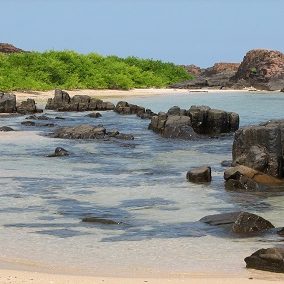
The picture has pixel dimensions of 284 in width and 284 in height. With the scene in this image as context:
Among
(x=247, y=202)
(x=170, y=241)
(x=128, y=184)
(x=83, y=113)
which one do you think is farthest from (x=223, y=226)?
(x=83, y=113)

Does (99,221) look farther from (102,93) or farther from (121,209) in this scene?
(102,93)

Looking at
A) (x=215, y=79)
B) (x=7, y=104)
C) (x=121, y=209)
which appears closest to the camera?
(x=121, y=209)

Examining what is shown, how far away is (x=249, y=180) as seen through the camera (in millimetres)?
15086

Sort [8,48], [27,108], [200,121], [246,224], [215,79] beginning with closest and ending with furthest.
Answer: [246,224], [200,121], [27,108], [215,79], [8,48]

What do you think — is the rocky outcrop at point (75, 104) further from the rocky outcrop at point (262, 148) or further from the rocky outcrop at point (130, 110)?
the rocky outcrop at point (262, 148)

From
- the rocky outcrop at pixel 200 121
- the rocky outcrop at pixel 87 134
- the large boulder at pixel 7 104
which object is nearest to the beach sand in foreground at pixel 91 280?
the rocky outcrop at pixel 87 134

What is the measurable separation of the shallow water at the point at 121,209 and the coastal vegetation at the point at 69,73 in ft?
105

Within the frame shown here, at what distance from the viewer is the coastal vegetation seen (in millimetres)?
54938

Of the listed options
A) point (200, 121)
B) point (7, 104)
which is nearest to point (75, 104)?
point (7, 104)

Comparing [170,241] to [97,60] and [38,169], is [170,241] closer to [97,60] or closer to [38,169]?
[38,169]

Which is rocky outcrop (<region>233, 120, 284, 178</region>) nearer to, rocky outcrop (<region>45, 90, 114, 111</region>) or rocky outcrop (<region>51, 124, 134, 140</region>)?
rocky outcrop (<region>51, 124, 134, 140</region>)

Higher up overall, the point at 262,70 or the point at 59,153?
the point at 262,70

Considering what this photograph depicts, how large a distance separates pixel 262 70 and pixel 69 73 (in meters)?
22.1

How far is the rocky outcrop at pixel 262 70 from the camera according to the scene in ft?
243
